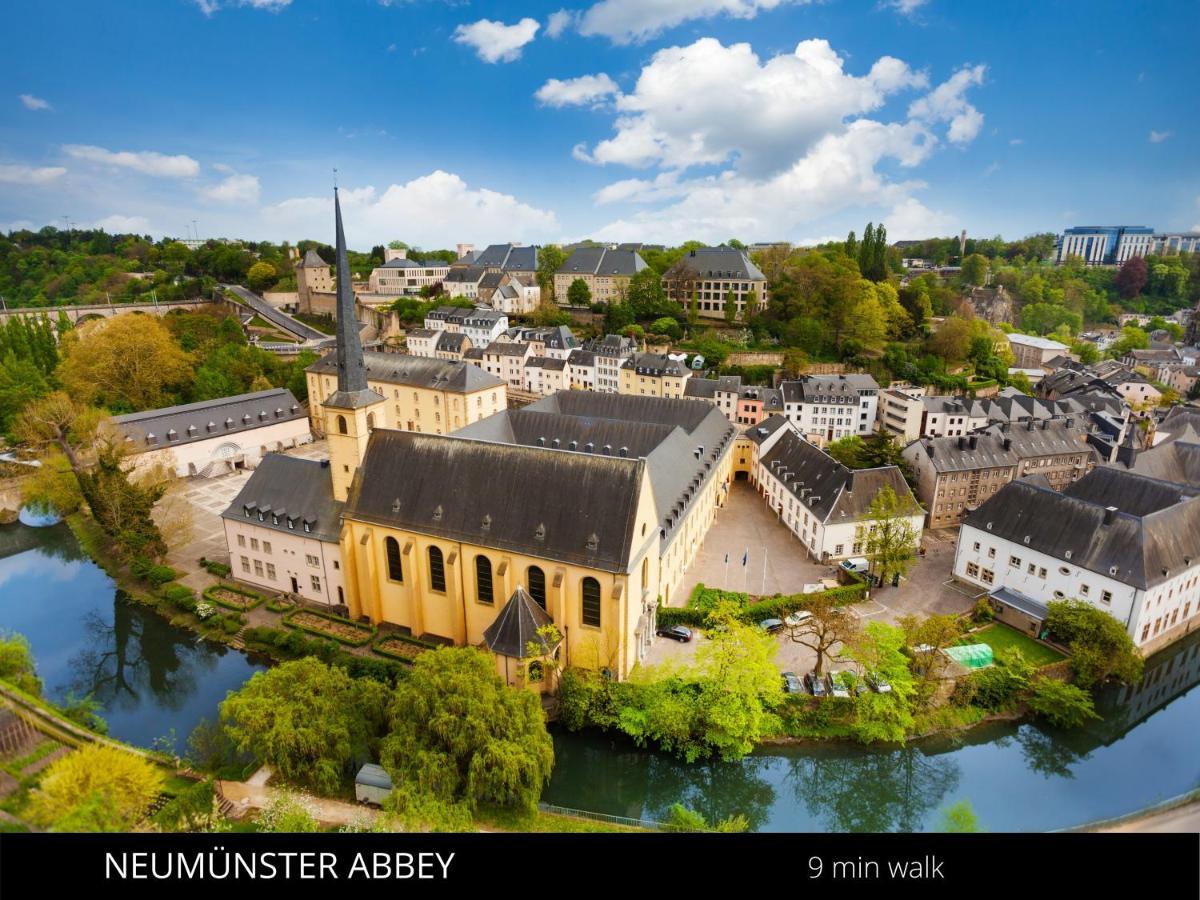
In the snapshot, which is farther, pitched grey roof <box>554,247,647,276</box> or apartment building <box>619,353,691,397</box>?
pitched grey roof <box>554,247,647,276</box>

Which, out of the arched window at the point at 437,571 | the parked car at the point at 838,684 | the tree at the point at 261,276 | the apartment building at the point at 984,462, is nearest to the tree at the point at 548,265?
the tree at the point at 261,276

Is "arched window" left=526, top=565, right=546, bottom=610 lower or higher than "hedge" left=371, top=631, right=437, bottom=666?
higher

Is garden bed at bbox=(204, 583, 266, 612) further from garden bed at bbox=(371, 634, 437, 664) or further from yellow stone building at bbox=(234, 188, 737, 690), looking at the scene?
garden bed at bbox=(371, 634, 437, 664)

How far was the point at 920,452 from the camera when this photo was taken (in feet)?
154

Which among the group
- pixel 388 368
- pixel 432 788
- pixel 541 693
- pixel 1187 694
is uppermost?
pixel 388 368

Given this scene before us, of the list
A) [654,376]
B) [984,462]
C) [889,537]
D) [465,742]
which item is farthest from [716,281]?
[465,742]

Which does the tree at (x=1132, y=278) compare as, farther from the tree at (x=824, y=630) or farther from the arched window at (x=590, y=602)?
the arched window at (x=590, y=602)

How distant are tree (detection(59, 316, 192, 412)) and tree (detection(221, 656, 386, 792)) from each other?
2069 inches

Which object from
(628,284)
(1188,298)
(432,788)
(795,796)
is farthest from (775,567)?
(1188,298)

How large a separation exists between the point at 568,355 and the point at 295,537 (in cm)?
4582

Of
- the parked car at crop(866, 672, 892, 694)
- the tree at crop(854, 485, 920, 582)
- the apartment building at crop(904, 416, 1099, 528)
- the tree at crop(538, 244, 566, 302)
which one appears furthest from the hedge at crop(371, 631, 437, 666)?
the tree at crop(538, 244, 566, 302)

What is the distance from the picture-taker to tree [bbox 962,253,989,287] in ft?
374

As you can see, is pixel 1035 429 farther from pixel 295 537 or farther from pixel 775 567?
pixel 295 537

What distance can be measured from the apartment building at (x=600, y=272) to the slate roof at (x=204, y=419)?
46.4m
